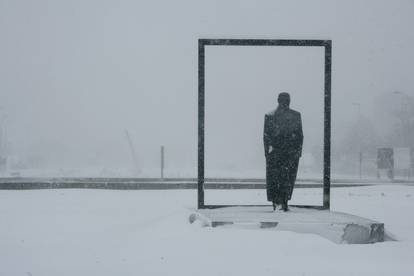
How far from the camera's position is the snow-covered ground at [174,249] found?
8070mm

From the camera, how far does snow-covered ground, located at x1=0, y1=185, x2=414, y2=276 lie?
26.5 feet

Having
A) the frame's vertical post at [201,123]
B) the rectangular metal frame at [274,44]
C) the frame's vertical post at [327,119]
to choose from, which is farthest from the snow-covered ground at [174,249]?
the frame's vertical post at [327,119]

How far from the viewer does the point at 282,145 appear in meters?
11.5

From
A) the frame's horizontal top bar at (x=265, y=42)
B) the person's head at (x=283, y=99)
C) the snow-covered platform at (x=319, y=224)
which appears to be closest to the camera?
the snow-covered platform at (x=319, y=224)

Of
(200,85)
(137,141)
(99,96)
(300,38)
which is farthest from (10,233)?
(99,96)

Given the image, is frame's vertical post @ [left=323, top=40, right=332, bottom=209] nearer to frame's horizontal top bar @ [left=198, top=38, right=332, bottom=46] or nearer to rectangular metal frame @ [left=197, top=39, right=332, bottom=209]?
rectangular metal frame @ [left=197, top=39, right=332, bottom=209]

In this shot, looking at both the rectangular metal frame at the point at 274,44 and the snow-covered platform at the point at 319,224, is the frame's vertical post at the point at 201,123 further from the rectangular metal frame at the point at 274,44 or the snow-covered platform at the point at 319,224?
the snow-covered platform at the point at 319,224

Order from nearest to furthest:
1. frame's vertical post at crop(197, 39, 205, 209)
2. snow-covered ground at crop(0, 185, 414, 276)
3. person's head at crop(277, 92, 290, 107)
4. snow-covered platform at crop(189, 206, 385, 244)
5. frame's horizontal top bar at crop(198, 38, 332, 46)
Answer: snow-covered ground at crop(0, 185, 414, 276), snow-covered platform at crop(189, 206, 385, 244), person's head at crop(277, 92, 290, 107), frame's vertical post at crop(197, 39, 205, 209), frame's horizontal top bar at crop(198, 38, 332, 46)

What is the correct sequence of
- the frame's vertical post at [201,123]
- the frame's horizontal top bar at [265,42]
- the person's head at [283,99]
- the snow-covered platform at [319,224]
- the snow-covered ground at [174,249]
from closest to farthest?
the snow-covered ground at [174,249] → the snow-covered platform at [319,224] → the person's head at [283,99] → the frame's vertical post at [201,123] → the frame's horizontal top bar at [265,42]

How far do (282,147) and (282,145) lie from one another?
0.11 ft

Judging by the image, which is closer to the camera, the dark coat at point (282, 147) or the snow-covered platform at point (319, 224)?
the snow-covered platform at point (319, 224)

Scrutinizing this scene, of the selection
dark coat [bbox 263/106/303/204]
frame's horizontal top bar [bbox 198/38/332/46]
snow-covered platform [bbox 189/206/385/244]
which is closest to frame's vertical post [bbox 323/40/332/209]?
frame's horizontal top bar [bbox 198/38/332/46]

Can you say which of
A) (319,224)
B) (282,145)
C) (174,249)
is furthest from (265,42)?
(174,249)

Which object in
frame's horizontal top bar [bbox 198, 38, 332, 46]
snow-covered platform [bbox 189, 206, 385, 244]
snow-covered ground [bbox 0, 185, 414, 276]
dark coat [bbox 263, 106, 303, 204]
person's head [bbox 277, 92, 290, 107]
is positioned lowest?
snow-covered ground [bbox 0, 185, 414, 276]
